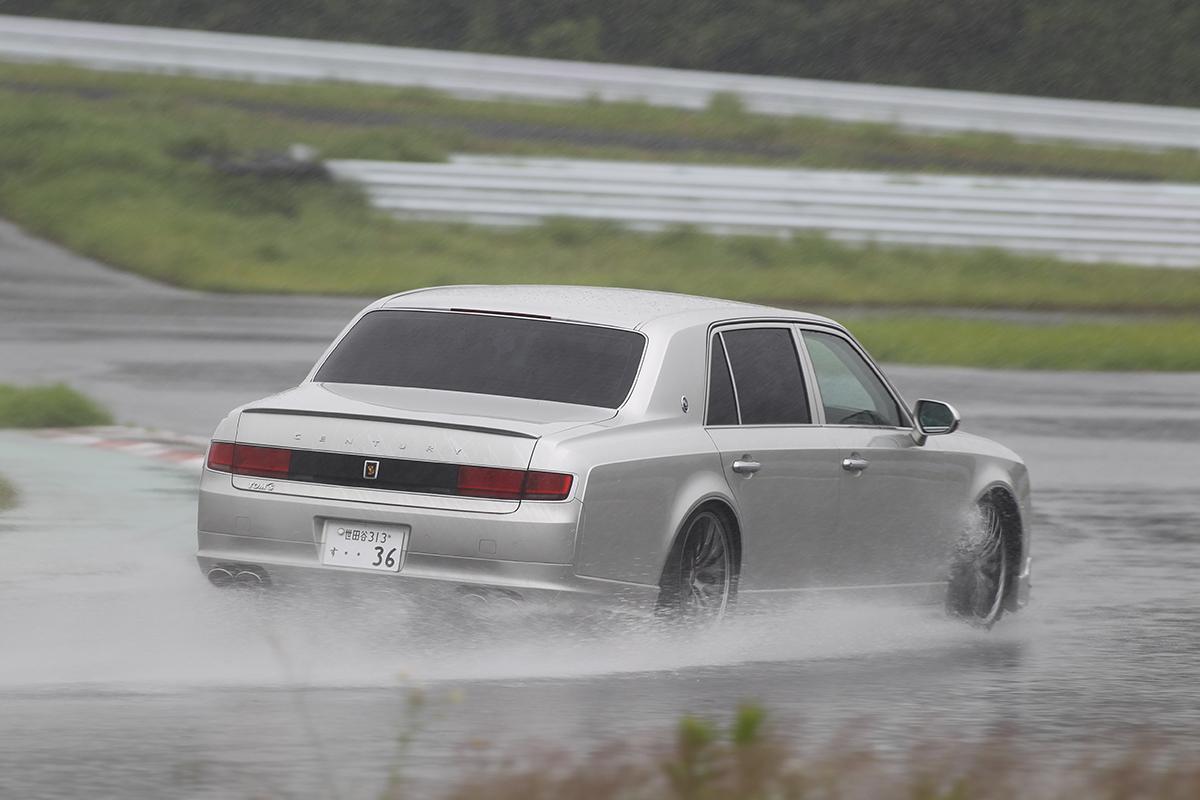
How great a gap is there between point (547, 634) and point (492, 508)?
0.56 m

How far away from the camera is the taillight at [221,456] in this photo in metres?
7.82

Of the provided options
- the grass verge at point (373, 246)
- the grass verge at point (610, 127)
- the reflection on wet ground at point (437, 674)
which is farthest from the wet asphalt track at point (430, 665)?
the grass verge at point (610, 127)

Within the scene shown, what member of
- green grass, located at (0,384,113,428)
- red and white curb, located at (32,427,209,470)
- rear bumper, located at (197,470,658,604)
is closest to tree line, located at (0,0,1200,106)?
green grass, located at (0,384,113,428)

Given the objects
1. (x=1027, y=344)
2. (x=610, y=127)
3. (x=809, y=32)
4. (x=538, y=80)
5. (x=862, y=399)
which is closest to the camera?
(x=862, y=399)

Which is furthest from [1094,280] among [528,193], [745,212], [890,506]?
[890,506]

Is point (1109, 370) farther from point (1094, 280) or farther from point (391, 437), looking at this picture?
point (391, 437)

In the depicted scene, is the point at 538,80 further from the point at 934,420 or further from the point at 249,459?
the point at 249,459

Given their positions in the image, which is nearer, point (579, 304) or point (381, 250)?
point (579, 304)

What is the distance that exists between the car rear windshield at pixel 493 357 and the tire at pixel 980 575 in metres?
2.20

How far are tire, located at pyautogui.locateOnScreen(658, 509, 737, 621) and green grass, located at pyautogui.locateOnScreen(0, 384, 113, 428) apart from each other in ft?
27.6

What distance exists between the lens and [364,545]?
7.46m

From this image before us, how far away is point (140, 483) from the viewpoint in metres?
12.5

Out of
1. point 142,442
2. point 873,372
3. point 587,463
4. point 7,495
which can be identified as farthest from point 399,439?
point 142,442

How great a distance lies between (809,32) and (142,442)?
37289 millimetres
